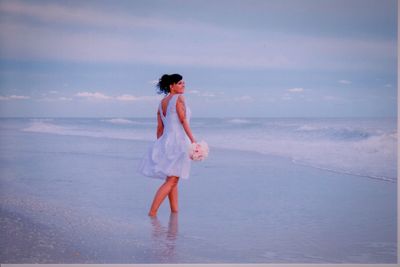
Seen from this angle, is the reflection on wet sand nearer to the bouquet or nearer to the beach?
the beach

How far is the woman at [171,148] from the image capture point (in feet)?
13.1

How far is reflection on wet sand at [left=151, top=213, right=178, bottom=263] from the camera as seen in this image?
10.6 ft

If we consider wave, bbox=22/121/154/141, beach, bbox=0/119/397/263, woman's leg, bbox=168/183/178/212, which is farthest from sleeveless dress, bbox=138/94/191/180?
wave, bbox=22/121/154/141

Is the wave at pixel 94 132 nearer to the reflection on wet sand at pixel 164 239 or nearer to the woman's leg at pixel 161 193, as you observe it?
the woman's leg at pixel 161 193

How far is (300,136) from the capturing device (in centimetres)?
865

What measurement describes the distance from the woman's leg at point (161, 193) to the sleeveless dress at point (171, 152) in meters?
0.05

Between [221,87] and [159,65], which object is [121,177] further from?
[221,87]

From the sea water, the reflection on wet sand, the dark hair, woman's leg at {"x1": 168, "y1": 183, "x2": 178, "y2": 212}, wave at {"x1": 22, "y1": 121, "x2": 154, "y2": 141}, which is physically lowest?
the reflection on wet sand

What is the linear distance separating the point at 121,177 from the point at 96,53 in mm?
1300

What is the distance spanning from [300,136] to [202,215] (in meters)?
4.93

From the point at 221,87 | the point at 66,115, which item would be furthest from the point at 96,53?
the point at 221,87

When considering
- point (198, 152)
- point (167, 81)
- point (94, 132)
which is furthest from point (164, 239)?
point (94, 132)

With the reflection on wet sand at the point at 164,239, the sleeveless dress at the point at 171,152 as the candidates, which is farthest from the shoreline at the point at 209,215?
the sleeveless dress at the point at 171,152

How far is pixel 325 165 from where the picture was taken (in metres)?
5.89
